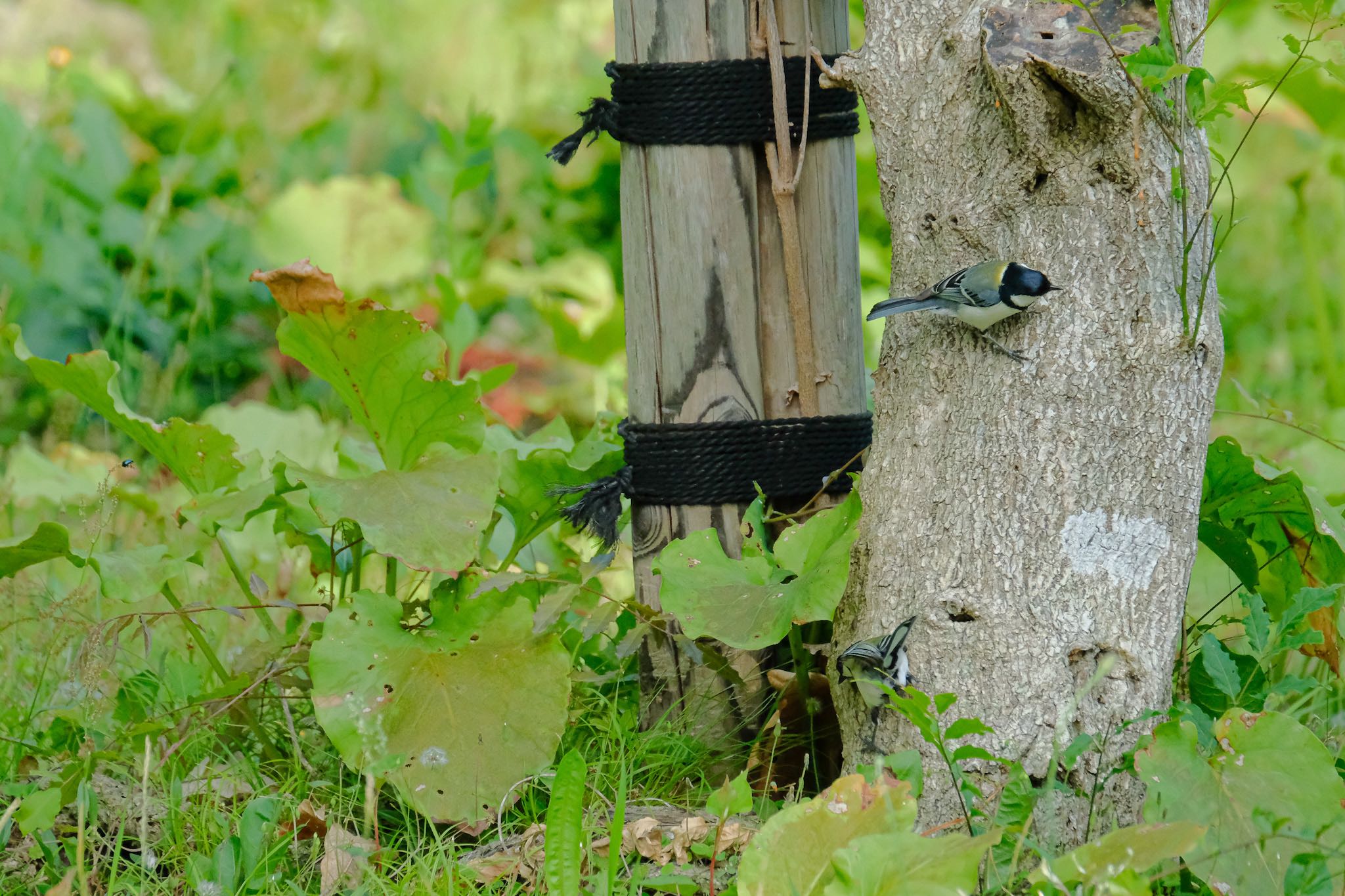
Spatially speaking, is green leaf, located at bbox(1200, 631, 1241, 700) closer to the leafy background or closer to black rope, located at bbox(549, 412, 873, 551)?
the leafy background

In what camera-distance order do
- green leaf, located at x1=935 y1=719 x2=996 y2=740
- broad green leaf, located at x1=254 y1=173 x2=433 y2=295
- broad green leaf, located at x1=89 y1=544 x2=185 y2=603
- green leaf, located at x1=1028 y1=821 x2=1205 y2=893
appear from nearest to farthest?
green leaf, located at x1=1028 y1=821 x2=1205 y2=893 < green leaf, located at x1=935 y1=719 x2=996 y2=740 < broad green leaf, located at x1=89 y1=544 x2=185 y2=603 < broad green leaf, located at x1=254 y1=173 x2=433 y2=295

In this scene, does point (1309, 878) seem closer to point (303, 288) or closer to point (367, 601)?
point (367, 601)

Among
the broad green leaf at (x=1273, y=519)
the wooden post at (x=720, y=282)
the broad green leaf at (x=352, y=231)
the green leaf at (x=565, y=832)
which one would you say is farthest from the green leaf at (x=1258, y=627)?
the broad green leaf at (x=352, y=231)

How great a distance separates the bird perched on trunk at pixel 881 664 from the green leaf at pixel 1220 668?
401mm

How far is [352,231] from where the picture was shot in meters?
4.76

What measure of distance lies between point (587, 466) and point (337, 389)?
0.43 m

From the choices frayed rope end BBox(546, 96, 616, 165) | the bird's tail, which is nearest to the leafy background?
the bird's tail

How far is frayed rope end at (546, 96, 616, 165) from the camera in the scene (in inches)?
77.6

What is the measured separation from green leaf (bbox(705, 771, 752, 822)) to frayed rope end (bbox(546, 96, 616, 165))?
3.30ft

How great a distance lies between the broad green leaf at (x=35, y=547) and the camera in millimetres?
1766

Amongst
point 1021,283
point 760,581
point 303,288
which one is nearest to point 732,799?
point 760,581

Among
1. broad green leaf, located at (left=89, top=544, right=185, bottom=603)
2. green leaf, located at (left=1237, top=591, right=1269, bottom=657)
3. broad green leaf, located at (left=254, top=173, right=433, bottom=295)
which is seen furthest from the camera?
broad green leaf, located at (left=254, top=173, right=433, bottom=295)

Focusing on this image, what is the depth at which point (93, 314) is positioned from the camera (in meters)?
4.22

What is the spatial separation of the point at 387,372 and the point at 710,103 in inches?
25.7
